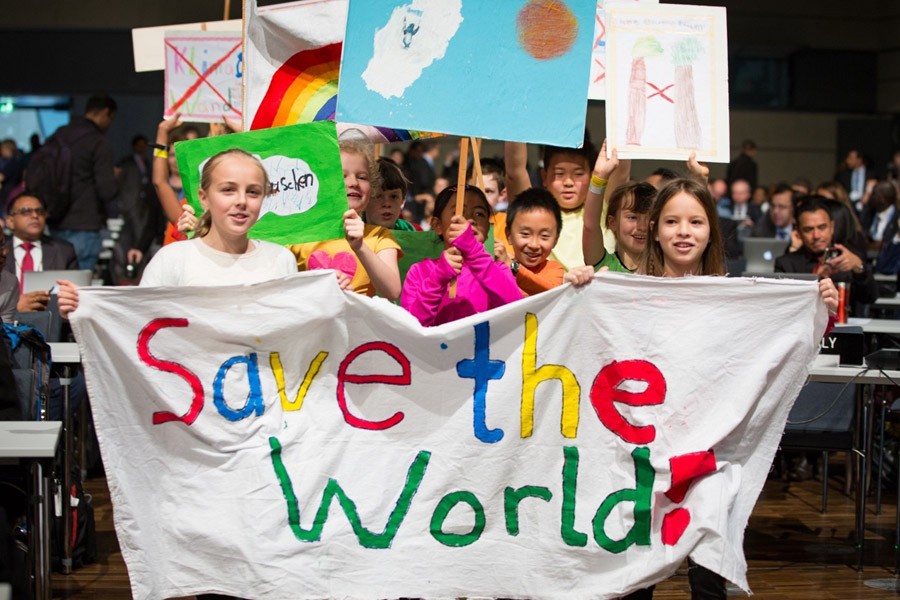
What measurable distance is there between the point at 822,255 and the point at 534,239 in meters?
3.06

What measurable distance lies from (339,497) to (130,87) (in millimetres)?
16429

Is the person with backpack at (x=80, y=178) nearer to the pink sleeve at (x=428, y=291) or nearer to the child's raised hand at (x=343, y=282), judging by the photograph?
the pink sleeve at (x=428, y=291)

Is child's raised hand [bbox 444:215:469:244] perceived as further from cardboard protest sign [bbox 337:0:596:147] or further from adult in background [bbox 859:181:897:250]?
adult in background [bbox 859:181:897:250]

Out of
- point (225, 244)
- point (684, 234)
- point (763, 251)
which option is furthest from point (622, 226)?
point (763, 251)

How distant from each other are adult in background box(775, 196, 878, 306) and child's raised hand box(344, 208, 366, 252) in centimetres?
364

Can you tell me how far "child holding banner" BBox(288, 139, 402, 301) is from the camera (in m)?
4.02

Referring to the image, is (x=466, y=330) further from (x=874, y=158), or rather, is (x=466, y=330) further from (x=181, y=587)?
(x=874, y=158)

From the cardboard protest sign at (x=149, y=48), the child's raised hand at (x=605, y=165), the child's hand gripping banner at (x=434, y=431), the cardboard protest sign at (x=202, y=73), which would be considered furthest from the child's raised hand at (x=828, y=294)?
the cardboard protest sign at (x=149, y=48)

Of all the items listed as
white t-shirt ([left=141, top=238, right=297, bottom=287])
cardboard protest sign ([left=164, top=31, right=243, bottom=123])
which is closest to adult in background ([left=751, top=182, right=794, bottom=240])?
cardboard protest sign ([left=164, top=31, right=243, bottom=123])

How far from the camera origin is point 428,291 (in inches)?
159

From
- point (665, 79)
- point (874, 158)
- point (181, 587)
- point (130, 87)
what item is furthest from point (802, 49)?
point (181, 587)

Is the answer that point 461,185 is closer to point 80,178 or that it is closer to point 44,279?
point 44,279

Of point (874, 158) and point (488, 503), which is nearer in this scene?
point (488, 503)

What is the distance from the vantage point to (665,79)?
14.0 ft
